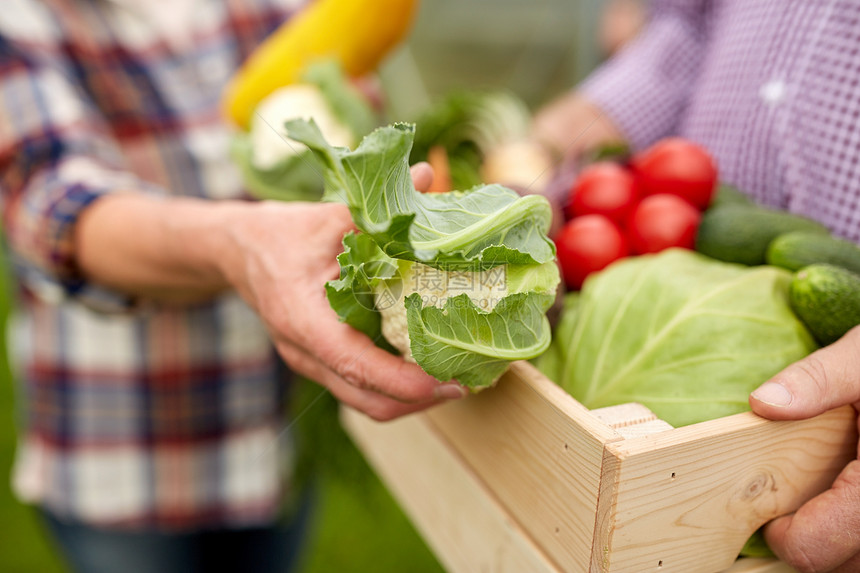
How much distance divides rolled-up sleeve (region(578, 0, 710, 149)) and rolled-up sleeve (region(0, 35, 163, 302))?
81cm

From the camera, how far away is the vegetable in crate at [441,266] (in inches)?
16.9

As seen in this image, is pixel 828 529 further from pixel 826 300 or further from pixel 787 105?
pixel 787 105

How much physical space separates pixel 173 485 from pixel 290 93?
77 cm

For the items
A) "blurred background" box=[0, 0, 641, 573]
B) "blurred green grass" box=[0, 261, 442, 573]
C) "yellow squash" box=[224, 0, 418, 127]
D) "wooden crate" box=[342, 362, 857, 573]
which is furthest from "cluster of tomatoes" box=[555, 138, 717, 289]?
"blurred green grass" box=[0, 261, 442, 573]

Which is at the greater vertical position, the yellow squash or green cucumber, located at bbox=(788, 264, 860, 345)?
the yellow squash

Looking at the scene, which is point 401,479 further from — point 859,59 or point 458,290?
point 859,59

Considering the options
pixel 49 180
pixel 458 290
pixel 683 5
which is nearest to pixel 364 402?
pixel 458 290

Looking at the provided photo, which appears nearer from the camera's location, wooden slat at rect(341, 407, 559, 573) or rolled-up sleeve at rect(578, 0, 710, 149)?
wooden slat at rect(341, 407, 559, 573)

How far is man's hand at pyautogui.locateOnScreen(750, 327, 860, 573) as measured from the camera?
511 millimetres

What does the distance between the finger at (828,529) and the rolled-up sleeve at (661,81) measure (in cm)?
68

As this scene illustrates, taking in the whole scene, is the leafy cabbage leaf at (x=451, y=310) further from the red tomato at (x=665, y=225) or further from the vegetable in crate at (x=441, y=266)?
the red tomato at (x=665, y=225)

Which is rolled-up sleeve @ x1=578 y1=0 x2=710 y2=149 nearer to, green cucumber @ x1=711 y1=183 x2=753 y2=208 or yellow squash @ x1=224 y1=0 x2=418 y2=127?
green cucumber @ x1=711 y1=183 x2=753 y2=208

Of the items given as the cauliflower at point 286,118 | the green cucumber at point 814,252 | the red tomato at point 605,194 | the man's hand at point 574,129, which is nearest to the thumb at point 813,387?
the green cucumber at point 814,252

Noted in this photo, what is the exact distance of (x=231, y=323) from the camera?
3.88 feet
